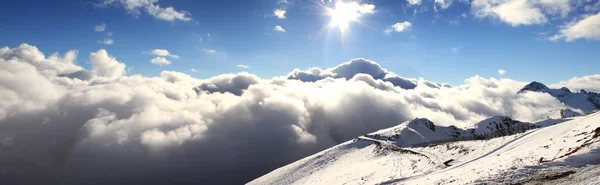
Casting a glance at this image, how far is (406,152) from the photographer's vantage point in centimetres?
10131

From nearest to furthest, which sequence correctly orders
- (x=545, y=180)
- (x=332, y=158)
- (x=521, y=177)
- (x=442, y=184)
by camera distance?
(x=545, y=180) → (x=521, y=177) → (x=442, y=184) → (x=332, y=158)

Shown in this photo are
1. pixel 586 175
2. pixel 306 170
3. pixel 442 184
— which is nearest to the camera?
pixel 586 175

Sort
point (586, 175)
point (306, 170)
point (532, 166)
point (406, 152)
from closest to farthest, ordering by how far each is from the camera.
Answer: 1. point (586, 175)
2. point (532, 166)
3. point (406, 152)
4. point (306, 170)

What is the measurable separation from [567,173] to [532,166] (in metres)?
3.03

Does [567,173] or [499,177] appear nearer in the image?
[567,173]

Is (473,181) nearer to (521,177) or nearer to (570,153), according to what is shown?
(521,177)

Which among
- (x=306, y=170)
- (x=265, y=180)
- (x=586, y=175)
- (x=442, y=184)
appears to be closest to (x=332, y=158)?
(x=306, y=170)

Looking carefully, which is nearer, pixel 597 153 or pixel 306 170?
pixel 597 153

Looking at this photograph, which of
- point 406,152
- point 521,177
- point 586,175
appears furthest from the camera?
point 406,152

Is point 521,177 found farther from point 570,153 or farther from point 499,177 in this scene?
point 570,153

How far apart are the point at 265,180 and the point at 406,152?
5284 centimetres

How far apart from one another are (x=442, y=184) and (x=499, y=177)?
16.4ft

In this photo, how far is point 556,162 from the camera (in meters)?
24.0

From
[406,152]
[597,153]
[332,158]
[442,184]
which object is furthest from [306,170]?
[597,153]
